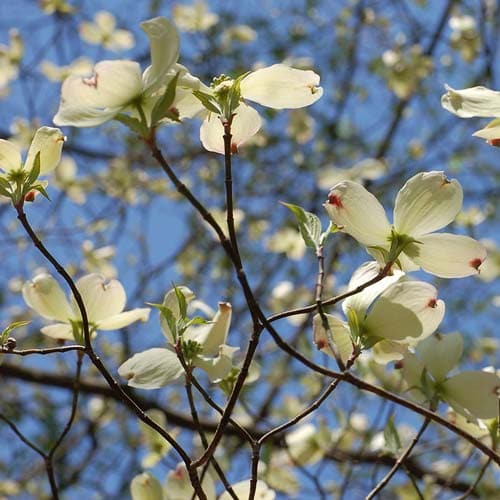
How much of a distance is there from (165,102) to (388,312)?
0.64 ft

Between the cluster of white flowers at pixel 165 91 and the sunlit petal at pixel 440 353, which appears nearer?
A: the cluster of white flowers at pixel 165 91

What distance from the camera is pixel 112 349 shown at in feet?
6.95

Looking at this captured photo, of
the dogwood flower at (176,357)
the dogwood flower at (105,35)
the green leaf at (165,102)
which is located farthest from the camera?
the dogwood flower at (105,35)

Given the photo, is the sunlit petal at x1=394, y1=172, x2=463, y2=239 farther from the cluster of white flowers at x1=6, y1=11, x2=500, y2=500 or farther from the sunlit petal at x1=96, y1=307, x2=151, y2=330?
the sunlit petal at x1=96, y1=307, x2=151, y2=330

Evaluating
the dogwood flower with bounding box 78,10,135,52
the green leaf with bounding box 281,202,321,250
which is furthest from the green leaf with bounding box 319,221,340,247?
the dogwood flower with bounding box 78,10,135,52

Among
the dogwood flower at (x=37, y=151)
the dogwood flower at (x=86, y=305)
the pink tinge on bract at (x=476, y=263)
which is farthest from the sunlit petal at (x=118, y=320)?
the pink tinge on bract at (x=476, y=263)

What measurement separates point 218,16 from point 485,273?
47.2 inches

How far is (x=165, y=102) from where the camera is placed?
1.56 ft

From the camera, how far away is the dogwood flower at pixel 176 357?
0.57 metres

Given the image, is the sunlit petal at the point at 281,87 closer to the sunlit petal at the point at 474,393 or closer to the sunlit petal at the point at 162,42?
the sunlit petal at the point at 162,42

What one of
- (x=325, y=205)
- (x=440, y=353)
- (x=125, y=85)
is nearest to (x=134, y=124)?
(x=125, y=85)

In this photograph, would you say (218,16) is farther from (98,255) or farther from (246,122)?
(246,122)

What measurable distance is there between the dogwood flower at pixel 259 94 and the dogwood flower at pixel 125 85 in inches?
1.3

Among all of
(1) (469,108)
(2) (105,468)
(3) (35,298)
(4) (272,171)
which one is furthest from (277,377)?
(1) (469,108)
